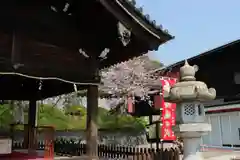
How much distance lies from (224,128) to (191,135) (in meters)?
11.0

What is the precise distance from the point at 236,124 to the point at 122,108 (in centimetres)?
826

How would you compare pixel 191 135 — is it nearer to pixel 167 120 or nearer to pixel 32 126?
pixel 167 120

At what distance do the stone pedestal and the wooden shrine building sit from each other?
206 cm

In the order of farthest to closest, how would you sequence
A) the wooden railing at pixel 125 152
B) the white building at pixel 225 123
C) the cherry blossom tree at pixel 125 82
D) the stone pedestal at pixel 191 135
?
the cherry blossom tree at pixel 125 82 < the white building at pixel 225 123 < the wooden railing at pixel 125 152 < the stone pedestal at pixel 191 135

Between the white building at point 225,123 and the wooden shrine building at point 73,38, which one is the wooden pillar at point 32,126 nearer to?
the wooden shrine building at point 73,38

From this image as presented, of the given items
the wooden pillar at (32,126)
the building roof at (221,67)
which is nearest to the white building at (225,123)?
the building roof at (221,67)

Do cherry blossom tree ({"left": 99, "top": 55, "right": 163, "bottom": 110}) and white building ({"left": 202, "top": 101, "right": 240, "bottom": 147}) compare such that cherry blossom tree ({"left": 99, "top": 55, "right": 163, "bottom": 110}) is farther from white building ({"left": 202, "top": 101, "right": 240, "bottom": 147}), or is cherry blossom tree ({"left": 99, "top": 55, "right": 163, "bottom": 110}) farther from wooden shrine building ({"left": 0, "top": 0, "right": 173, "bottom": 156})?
wooden shrine building ({"left": 0, "top": 0, "right": 173, "bottom": 156})

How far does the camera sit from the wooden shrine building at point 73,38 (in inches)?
248

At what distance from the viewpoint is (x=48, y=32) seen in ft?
22.6

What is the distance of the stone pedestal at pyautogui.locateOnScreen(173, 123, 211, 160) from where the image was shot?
7172 millimetres

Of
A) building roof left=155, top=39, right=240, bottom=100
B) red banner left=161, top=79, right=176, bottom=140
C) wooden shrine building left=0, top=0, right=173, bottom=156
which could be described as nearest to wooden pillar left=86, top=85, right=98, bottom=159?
wooden shrine building left=0, top=0, right=173, bottom=156

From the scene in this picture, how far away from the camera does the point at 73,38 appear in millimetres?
7223

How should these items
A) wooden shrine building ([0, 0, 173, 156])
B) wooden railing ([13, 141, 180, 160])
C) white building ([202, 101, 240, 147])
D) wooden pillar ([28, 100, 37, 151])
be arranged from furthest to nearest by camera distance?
white building ([202, 101, 240, 147])
wooden pillar ([28, 100, 37, 151])
wooden railing ([13, 141, 180, 160])
wooden shrine building ([0, 0, 173, 156])

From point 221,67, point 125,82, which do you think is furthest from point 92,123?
point 125,82
